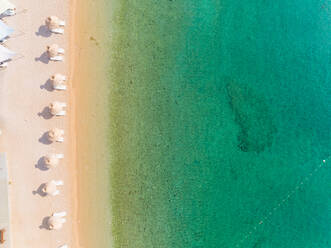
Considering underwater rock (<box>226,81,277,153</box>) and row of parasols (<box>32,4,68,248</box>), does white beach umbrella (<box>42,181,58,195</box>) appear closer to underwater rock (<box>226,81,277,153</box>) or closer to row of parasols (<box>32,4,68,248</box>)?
row of parasols (<box>32,4,68,248</box>)

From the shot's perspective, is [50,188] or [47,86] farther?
[47,86]

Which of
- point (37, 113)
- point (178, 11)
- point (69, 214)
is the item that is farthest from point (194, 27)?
point (69, 214)

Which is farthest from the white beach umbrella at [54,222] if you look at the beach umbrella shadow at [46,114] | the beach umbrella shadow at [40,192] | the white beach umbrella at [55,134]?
the beach umbrella shadow at [46,114]

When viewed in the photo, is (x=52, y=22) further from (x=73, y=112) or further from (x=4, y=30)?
(x=73, y=112)

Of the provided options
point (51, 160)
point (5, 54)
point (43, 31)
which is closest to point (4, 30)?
point (5, 54)

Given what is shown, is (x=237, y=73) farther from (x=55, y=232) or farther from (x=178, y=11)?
(x=55, y=232)

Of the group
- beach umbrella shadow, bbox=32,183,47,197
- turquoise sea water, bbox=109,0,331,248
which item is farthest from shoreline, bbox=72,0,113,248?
beach umbrella shadow, bbox=32,183,47,197
